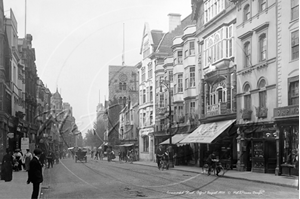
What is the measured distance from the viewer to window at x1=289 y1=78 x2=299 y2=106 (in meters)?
4.43

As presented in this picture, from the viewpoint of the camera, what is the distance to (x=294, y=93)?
14.8 ft

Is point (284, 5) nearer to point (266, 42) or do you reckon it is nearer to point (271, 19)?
point (271, 19)

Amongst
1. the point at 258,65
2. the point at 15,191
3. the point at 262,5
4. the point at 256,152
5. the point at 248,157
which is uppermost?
the point at 262,5

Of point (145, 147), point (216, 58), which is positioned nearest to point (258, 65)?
point (216, 58)

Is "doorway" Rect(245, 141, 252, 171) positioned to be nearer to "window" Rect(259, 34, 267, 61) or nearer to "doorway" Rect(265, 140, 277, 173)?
"doorway" Rect(265, 140, 277, 173)

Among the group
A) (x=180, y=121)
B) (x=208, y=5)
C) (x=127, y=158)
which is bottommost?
(x=127, y=158)

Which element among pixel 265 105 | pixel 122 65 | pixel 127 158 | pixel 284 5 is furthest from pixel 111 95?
pixel 127 158

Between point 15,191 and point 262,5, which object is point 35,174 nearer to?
point 15,191

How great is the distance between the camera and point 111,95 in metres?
6.61

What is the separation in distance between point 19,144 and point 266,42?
2113 centimetres

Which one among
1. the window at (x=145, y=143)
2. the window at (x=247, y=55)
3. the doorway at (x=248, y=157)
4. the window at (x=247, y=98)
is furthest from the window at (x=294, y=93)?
the window at (x=145, y=143)

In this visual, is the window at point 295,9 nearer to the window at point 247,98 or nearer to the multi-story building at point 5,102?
the window at point 247,98

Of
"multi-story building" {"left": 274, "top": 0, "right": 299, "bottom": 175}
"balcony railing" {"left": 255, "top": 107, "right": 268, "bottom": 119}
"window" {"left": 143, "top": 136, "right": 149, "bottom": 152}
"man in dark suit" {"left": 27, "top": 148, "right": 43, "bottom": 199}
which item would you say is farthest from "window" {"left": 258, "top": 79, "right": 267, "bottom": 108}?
"window" {"left": 143, "top": 136, "right": 149, "bottom": 152}

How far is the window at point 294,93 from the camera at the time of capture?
4428mm
